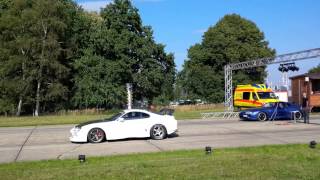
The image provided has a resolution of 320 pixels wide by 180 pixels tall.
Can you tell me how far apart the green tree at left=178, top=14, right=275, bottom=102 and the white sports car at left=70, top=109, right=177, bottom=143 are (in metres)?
55.9

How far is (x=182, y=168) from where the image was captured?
11.0 m

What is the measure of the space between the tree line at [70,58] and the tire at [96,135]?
130 feet

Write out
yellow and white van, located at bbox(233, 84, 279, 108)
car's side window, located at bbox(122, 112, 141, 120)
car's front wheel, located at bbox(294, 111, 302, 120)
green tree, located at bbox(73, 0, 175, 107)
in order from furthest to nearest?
green tree, located at bbox(73, 0, 175, 107) → yellow and white van, located at bbox(233, 84, 279, 108) → car's front wheel, located at bbox(294, 111, 302, 120) → car's side window, located at bbox(122, 112, 141, 120)

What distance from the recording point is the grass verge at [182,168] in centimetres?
1004

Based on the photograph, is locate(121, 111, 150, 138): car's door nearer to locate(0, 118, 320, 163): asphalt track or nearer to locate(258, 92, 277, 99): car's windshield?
locate(0, 118, 320, 163): asphalt track

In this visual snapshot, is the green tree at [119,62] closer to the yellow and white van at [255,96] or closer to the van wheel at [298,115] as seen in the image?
the yellow and white van at [255,96]

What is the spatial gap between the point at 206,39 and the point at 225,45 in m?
5.00

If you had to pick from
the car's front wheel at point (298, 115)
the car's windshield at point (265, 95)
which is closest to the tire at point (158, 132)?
the car's front wheel at point (298, 115)

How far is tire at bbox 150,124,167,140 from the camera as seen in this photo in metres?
20.6

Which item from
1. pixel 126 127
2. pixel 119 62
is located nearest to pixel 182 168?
pixel 126 127

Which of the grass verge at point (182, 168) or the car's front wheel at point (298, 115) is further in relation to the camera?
the car's front wheel at point (298, 115)

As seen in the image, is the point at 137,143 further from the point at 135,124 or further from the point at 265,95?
the point at 265,95

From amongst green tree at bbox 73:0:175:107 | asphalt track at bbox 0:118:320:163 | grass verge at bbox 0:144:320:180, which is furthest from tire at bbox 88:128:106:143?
green tree at bbox 73:0:175:107

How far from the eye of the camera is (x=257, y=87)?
4219cm
